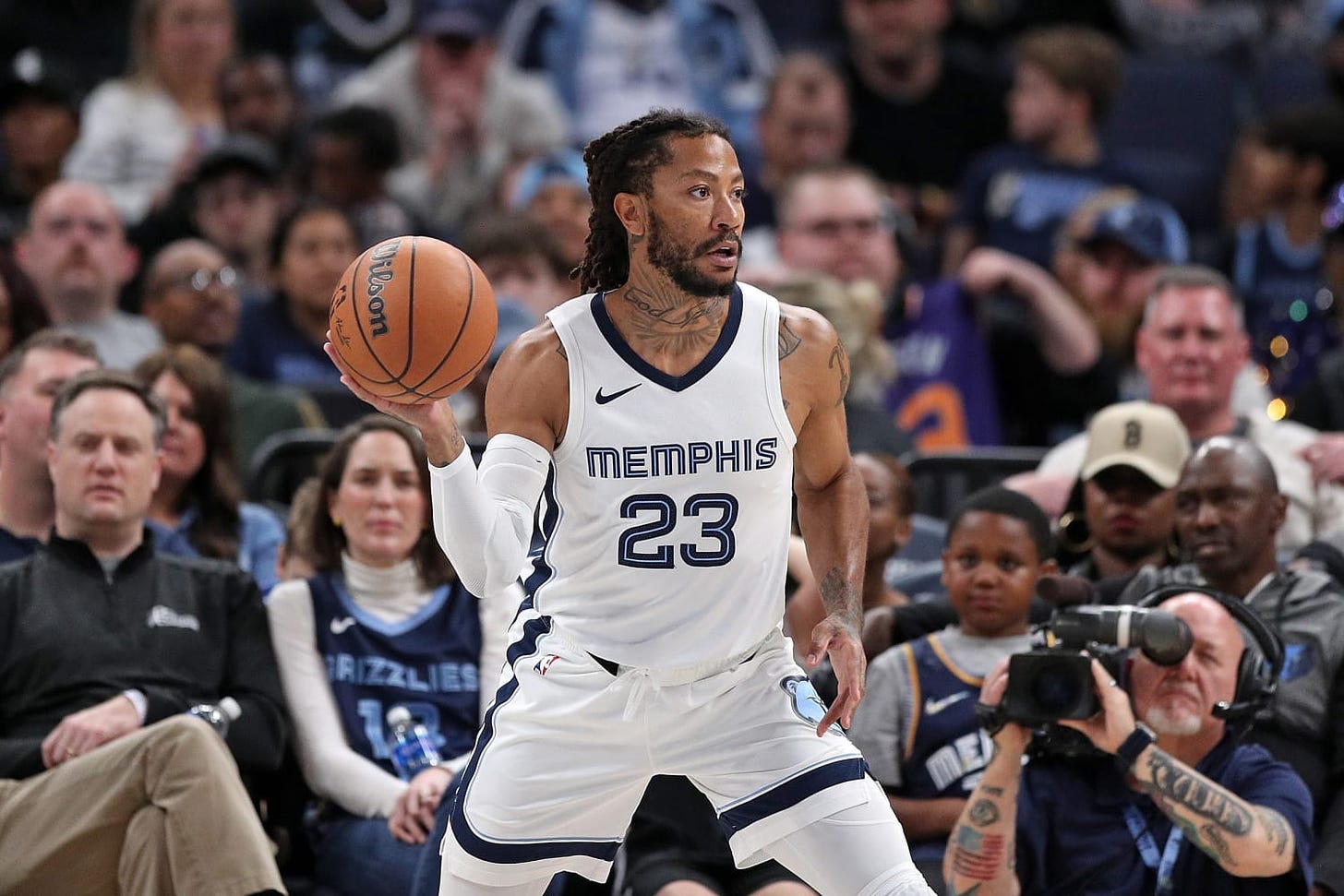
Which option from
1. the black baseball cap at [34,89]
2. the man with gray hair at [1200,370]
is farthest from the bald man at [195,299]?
the man with gray hair at [1200,370]

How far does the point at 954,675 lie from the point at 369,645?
169 cm

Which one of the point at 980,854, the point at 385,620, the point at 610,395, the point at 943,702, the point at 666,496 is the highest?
the point at 610,395

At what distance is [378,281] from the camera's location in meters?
3.88

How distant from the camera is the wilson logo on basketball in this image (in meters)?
3.81

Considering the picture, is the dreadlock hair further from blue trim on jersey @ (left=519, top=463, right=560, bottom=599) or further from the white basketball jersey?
blue trim on jersey @ (left=519, top=463, right=560, bottom=599)

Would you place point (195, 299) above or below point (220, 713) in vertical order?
above

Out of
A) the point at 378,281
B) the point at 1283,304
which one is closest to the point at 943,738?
the point at 378,281

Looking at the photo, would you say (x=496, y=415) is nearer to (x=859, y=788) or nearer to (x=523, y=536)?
(x=523, y=536)

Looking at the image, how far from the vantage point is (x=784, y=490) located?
13.6ft

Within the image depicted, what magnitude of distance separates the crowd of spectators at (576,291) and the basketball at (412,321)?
1.48 metres

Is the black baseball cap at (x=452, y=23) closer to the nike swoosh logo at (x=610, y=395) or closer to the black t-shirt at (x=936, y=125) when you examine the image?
the black t-shirt at (x=936, y=125)

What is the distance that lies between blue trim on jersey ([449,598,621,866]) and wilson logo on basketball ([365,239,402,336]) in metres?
0.79

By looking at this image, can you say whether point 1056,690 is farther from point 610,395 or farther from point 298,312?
point 298,312

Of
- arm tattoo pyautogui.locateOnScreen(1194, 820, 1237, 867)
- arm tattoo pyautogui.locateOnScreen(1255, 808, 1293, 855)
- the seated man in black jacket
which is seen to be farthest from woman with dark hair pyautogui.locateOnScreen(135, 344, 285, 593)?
arm tattoo pyautogui.locateOnScreen(1255, 808, 1293, 855)
